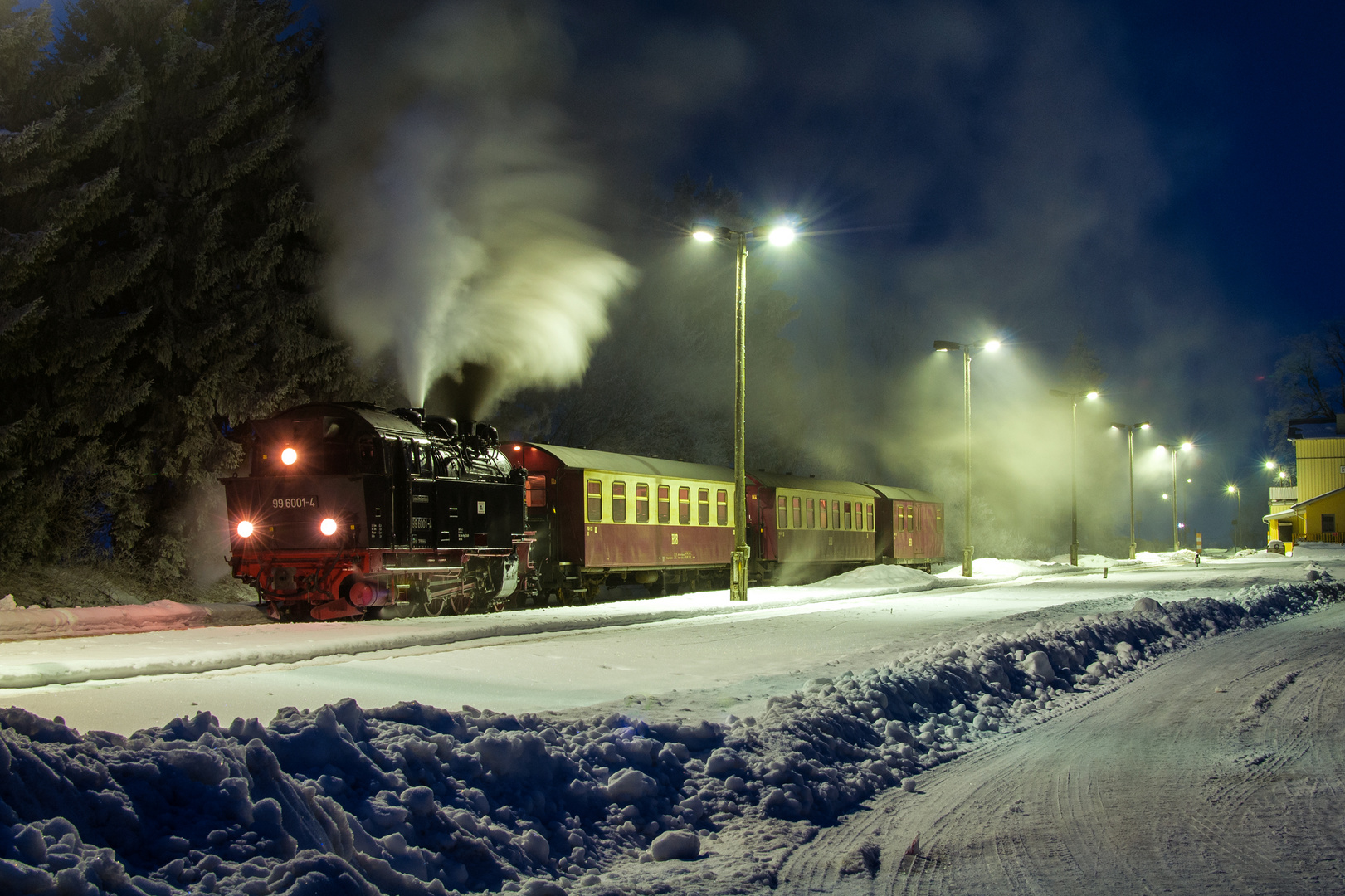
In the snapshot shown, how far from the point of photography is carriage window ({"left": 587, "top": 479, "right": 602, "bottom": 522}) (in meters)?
24.0

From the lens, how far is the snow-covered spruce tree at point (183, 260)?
73.6ft

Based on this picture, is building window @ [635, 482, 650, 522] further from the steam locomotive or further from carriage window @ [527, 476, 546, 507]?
carriage window @ [527, 476, 546, 507]

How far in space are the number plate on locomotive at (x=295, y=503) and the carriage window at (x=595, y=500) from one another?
744cm

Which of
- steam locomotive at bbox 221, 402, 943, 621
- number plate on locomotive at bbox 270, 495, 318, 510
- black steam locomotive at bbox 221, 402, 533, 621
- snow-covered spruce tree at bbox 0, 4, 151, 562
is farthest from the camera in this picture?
snow-covered spruce tree at bbox 0, 4, 151, 562

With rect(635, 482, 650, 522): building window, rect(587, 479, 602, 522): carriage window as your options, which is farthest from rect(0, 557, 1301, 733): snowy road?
rect(635, 482, 650, 522): building window

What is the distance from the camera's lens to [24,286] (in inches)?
860

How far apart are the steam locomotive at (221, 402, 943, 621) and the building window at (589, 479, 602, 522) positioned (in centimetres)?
4

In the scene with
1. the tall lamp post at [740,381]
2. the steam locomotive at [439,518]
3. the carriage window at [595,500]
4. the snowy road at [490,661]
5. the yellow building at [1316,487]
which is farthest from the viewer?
the yellow building at [1316,487]

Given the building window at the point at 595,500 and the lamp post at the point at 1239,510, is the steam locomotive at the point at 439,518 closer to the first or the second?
the building window at the point at 595,500

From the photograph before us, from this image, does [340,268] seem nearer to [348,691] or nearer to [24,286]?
[24,286]

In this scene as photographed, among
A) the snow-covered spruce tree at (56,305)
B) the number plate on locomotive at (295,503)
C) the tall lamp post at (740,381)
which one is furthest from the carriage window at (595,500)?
the snow-covered spruce tree at (56,305)

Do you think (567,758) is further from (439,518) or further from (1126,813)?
(439,518)

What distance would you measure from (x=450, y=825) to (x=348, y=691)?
4514mm

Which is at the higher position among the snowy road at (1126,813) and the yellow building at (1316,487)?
the yellow building at (1316,487)
